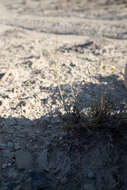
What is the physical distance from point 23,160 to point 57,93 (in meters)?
1.35

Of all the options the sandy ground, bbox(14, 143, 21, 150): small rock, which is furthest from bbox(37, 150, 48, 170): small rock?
bbox(14, 143, 21, 150): small rock

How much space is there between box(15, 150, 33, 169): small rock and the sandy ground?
0.9 inches

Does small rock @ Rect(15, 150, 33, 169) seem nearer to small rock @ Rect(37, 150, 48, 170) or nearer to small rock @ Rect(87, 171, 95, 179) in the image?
small rock @ Rect(37, 150, 48, 170)

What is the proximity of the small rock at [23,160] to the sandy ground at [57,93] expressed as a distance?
22 mm

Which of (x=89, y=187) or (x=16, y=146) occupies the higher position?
(x=16, y=146)

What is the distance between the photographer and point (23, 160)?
2158 millimetres

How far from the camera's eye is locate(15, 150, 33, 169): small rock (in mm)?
2125

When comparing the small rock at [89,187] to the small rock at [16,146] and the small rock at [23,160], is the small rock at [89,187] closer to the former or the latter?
the small rock at [23,160]

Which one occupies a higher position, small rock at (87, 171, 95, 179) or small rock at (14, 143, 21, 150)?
small rock at (14, 143, 21, 150)

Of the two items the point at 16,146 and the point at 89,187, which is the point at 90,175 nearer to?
the point at 89,187

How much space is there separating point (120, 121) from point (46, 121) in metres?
0.95

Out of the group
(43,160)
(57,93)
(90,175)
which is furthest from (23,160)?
(57,93)

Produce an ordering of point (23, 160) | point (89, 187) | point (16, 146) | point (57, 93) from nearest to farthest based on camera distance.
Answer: point (89, 187) < point (23, 160) < point (16, 146) < point (57, 93)

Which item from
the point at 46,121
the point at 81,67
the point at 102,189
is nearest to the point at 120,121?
the point at 102,189
